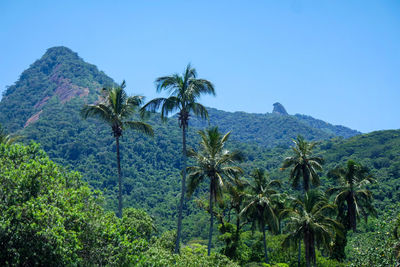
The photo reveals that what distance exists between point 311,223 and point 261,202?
7.71m

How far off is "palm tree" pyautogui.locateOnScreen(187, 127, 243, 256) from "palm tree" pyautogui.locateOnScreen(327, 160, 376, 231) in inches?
512

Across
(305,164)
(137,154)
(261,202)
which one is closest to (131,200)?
(137,154)

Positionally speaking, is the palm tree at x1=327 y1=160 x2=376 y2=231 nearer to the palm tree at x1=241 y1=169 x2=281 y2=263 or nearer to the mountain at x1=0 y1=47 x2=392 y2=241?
the palm tree at x1=241 y1=169 x2=281 y2=263

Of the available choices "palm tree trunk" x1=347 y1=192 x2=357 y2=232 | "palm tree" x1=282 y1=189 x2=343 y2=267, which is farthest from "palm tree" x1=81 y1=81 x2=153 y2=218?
"palm tree trunk" x1=347 y1=192 x2=357 y2=232

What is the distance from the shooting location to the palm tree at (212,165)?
71.7ft

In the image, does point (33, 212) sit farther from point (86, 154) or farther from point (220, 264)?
point (86, 154)

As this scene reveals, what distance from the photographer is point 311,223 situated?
20844mm

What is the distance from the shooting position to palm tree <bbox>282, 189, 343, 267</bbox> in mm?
20797

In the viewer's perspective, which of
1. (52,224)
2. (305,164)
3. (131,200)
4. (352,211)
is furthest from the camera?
(131,200)

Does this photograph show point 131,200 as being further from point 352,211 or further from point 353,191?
point 353,191

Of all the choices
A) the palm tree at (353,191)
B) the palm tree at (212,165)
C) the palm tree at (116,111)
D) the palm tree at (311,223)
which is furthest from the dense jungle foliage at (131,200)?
the palm tree at (116,111)

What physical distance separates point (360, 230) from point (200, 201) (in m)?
25.8

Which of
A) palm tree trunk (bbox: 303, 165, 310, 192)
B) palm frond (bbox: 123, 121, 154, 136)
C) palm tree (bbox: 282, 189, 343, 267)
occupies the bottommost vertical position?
palm tree (bbox: 282, 189, 343, 267)

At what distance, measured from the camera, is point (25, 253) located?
10062 millimetres
